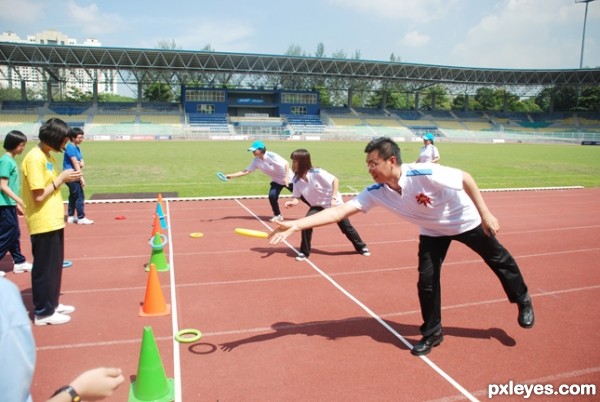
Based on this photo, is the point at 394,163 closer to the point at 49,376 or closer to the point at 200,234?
the point at 49,376

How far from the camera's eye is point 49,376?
374 cm

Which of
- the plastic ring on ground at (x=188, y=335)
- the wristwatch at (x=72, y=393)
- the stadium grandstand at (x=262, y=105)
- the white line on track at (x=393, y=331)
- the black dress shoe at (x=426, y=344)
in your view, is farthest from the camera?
the stadium grandstand at (x=262, y=105)

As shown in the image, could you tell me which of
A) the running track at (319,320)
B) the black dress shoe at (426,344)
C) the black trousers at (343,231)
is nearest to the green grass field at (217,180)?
the running track at (319,320)

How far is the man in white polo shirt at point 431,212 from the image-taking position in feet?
12.6

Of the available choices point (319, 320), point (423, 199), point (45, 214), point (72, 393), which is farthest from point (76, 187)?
point (72, 393)

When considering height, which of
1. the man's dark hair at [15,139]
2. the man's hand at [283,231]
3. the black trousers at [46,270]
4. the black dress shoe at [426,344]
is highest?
the man's dark hair at [15,139]

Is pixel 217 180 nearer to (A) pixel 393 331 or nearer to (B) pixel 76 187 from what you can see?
(B) pixel 76 187

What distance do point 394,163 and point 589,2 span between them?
306 ft

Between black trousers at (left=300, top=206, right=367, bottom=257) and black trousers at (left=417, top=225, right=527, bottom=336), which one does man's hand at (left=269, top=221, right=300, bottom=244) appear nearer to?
Result: black trousers at (left=417, top=225, right=527, bottom=336)

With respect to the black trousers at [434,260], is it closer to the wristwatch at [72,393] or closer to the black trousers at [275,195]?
the wristwatch at [72,393]

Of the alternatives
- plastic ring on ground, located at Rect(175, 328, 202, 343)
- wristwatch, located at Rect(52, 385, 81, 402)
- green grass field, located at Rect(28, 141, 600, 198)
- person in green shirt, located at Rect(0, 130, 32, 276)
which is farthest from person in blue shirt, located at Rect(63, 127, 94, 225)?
wristwatch, located at Rect(52, 385, 81, 402)

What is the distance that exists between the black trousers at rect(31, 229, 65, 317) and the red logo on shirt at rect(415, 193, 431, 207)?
12.4 ft

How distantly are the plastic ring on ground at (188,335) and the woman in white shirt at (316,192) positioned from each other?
296 cm

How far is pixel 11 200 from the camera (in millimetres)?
6133
